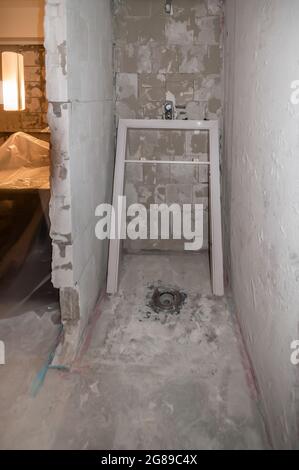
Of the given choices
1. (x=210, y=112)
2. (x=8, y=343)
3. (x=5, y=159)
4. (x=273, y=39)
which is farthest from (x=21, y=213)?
(x=273, y=39)

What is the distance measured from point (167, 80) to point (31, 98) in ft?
8.11

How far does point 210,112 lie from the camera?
335 centimetres

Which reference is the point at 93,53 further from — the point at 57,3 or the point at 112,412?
the point at 112,412

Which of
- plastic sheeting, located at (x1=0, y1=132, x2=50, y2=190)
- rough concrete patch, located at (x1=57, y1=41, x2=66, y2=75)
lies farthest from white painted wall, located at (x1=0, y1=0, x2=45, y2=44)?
rough concrete patch, located at (x1=57, y1=41, x2=66, y2=75)

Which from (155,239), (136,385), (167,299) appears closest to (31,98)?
(155,239)

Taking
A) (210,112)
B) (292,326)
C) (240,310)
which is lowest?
(240,310)

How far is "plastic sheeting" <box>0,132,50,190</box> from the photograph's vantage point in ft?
12.9

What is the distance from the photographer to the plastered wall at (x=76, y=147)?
1855 mm

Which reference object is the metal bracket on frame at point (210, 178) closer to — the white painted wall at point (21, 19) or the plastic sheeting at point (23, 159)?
the plastic sheeting at point (23, 159)

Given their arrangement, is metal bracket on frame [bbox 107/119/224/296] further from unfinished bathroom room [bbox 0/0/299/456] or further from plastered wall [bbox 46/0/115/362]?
plastered wall [bbox 46/0/115/362]

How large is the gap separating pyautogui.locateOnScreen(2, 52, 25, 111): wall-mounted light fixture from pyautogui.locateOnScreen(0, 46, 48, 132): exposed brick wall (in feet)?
4.82

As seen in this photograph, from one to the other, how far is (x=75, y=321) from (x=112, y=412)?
2.01ft

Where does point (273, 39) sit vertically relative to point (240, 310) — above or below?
above

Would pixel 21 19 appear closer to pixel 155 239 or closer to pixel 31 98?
pixel 31 98
